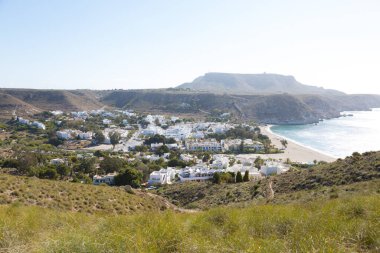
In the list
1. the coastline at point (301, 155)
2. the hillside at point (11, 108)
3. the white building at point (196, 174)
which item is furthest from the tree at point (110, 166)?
the hillside at point (11, 108)

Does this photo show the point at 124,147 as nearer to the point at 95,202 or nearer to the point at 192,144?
the point at 192,144

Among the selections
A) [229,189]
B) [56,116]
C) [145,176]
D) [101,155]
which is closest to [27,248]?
[229,189]

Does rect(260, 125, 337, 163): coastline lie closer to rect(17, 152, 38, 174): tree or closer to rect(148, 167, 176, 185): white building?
rect(148, 167, 176, 185): white building

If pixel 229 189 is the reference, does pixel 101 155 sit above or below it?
below

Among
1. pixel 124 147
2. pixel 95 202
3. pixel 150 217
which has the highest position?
pixel 150 217

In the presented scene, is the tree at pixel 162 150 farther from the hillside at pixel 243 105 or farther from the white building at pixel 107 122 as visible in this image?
the hillside at pixel 243 105

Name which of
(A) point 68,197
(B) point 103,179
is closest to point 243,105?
(B) point 103,179
